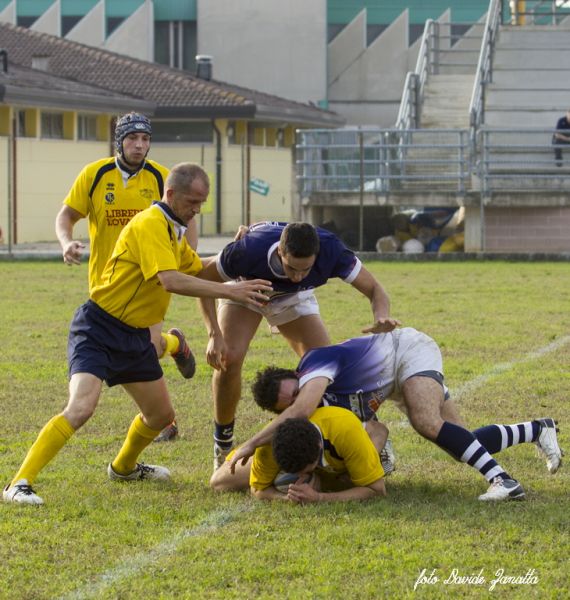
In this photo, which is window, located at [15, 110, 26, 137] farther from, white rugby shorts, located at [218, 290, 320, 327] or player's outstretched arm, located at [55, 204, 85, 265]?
white rugby shorts, located at [218, 290, 320, 327]

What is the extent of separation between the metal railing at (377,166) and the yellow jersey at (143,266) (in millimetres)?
17198

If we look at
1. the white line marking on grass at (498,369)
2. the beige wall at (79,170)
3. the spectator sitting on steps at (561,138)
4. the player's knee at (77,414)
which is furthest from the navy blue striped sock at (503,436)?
the beige wall at (79,170)

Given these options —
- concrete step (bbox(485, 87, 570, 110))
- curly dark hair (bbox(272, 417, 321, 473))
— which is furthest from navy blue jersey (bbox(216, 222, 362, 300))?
concrete step (bbox(485, 87, 570, 110))

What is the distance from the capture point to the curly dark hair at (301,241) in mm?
6430

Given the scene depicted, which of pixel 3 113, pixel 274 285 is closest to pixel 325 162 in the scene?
pixel 3 113

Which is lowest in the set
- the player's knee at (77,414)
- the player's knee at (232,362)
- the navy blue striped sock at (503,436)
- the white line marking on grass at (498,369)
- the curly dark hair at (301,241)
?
the white line marking on grass at (498,369)

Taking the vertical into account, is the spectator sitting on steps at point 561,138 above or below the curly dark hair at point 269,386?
above

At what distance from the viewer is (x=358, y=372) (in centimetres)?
676

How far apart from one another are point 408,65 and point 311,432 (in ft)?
142

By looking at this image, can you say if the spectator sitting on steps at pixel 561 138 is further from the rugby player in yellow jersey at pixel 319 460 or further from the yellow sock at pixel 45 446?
the yellow sock at pixel 45 446

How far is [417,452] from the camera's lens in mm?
7637

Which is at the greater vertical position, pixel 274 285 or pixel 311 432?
pixel 274 285

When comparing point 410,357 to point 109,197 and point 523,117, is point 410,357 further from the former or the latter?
point 523,117

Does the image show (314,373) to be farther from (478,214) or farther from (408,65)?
(408,65)
